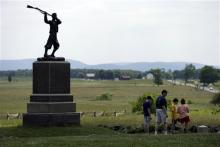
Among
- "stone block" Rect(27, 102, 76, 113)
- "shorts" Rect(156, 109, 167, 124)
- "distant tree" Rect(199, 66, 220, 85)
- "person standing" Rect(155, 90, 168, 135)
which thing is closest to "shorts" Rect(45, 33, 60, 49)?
"stone block" Rect(27, 102, 76, 113)

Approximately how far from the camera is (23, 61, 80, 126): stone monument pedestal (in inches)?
1209

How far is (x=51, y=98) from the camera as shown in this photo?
102 feet

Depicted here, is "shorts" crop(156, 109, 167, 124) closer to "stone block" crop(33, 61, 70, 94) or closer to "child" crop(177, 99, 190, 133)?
"child" crop(177, 99, 190, 133)

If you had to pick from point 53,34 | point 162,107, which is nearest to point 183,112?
point 162,107

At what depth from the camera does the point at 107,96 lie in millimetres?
95438

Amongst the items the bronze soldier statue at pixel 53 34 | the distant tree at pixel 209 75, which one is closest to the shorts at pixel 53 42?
the bronze soldier statue at pixel 53 34

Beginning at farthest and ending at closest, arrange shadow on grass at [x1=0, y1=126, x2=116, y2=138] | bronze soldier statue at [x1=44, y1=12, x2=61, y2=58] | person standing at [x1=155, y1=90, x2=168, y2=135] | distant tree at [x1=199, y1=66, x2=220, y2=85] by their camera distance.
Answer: distant tree at [x1=199, y1=66, x2=220, y2=85]
bronze soldier statue at [x1=44, y1=12, x2=61, y2=58]
shadow on grass at [x1=0, y1=126, x2=116, y2=138]
person standing at [x1=155, y1=90, x2=168, y2=135]

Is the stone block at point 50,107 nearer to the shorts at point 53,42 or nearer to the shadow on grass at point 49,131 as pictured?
the shadow on grass at point 49,131

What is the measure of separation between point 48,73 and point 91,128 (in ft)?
10.8

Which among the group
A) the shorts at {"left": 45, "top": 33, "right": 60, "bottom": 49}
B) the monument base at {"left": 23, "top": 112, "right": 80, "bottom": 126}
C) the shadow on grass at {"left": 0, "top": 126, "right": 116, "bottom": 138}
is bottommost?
the shadow on grass at {"left": 0, "top": 126, "right": 116, "bottom": 138}

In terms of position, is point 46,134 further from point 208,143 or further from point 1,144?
point 208,143

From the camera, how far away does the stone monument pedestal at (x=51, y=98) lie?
1209 inches

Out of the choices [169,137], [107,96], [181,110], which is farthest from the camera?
[107,96]

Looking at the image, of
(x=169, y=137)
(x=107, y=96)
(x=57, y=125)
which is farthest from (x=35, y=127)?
(x=107, y=96)
